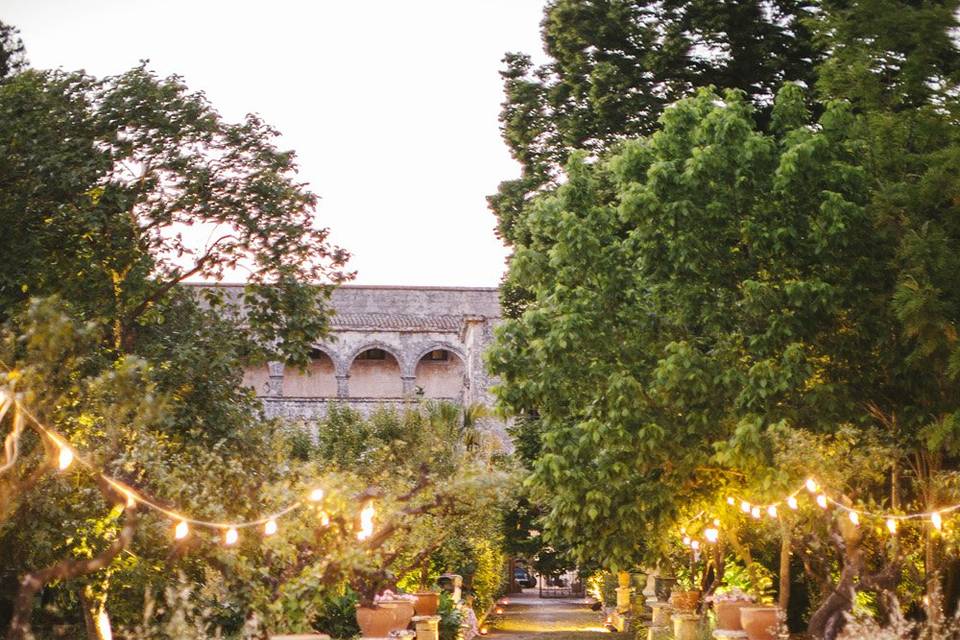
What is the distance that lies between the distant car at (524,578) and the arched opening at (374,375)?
39.7ft

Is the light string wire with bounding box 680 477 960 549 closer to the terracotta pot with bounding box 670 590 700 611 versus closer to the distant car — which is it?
the terracotta pot with bounding box 670 590 700 611

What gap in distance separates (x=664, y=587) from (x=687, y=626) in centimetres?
542

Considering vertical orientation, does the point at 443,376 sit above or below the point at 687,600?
above

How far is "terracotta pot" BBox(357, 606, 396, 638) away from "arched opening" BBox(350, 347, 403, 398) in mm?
32147

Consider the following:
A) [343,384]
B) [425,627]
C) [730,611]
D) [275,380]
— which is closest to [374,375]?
[343,384]

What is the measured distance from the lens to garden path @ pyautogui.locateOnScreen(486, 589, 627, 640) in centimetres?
2625

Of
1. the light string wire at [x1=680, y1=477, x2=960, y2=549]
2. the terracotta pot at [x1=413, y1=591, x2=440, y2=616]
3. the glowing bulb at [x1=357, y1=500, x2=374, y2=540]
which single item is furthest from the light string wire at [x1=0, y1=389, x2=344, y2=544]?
the terracotta pot at [x1=413, y1=591, x2=440, y2=616]

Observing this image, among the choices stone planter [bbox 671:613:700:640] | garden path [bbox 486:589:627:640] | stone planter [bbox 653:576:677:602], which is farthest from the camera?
garden path [bbox 486:589:627:640]

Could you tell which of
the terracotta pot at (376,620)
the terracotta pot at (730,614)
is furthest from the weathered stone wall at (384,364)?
the terracotta pot at (376,620)

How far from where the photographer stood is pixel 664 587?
2578cm

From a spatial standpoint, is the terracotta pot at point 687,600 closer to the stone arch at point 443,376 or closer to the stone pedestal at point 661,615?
the stone pedestal at point 661,615

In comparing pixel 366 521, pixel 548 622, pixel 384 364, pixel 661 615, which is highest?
pixel 384 364

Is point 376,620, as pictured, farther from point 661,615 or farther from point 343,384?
point 343,384

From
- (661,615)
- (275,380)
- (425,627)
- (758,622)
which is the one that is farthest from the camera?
(275,380)
